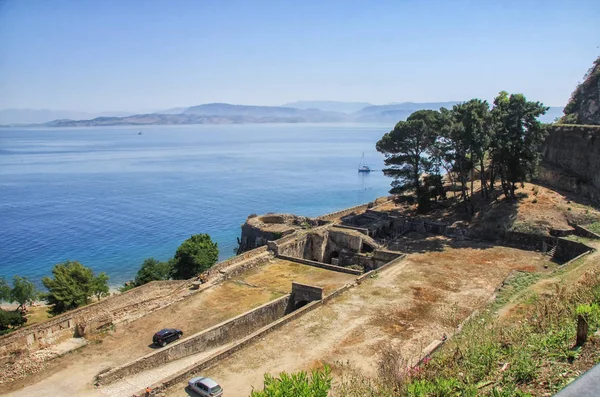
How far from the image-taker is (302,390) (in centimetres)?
1046

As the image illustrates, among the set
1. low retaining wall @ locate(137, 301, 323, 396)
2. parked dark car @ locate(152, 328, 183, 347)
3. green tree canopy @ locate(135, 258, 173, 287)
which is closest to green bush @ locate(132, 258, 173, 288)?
green tree canopy @ locate(135, 258, 173, 287)

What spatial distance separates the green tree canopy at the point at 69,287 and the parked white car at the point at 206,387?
17.5 m

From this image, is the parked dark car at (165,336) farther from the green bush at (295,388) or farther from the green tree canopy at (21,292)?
the green tree canopy at (21,292)

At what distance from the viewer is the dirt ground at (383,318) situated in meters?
18.3

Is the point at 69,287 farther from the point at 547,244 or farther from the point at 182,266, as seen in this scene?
the point at 547,244

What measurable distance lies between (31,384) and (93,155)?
543ft

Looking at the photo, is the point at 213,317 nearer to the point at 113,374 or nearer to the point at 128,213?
the point at 113,374

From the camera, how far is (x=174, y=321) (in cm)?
2416

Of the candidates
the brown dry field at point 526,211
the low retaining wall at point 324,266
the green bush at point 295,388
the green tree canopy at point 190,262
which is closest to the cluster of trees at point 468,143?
the brown dry field at point 526,211

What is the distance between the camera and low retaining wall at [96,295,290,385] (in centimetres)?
1872

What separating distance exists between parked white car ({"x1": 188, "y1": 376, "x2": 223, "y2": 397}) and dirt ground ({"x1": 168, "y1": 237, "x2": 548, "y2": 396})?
1.98 feet

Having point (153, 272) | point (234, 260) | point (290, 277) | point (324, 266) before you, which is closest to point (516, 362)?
point (290, 277)

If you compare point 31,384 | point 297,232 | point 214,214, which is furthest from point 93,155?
point 31,384

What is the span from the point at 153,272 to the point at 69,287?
298 inches
